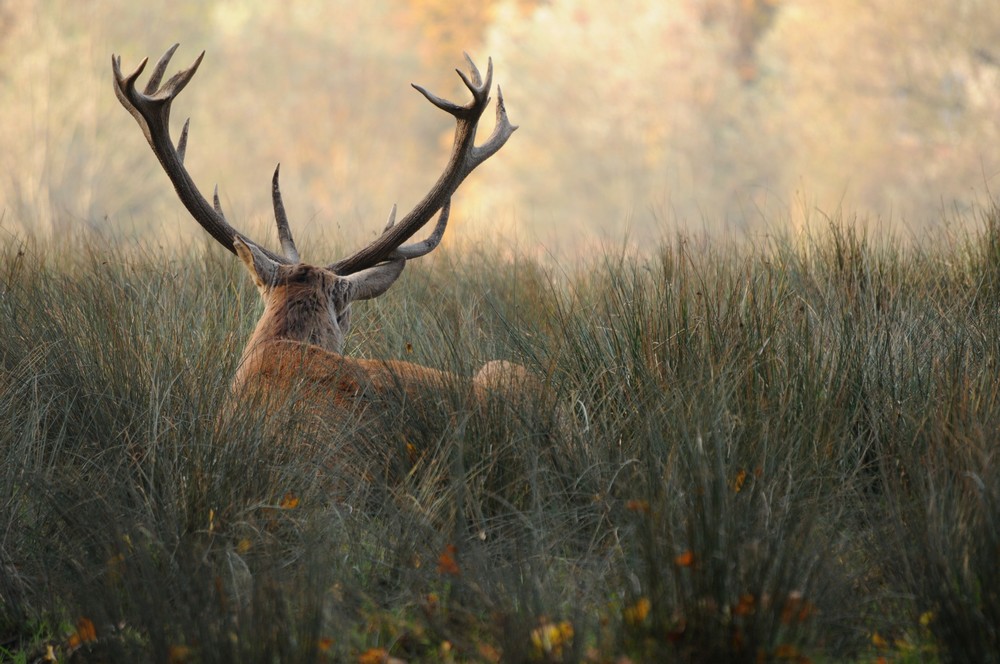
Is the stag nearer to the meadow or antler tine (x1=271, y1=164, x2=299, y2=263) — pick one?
antler tine (x1=271, y1=164, x2=299, y2=263)

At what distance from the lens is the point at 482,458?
11.6 ft

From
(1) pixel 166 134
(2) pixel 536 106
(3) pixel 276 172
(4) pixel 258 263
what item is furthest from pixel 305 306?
(2) pixel 536 106

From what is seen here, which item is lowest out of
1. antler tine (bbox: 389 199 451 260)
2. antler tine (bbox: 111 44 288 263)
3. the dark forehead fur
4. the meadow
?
the meadow

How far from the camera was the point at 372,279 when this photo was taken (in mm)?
4848

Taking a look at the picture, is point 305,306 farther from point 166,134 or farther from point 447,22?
point 447,22

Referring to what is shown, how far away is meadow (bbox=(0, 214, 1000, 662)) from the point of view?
270cm

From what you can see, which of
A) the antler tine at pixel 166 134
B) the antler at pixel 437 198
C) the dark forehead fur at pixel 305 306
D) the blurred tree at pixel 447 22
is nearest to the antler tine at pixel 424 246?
the antler at pixel 437 198

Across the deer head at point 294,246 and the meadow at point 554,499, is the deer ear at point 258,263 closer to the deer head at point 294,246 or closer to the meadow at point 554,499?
the deer head at point 294,246

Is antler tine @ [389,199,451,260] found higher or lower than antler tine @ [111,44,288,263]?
lower

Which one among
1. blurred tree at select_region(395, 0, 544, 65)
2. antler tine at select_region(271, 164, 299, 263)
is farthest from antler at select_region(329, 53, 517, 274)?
blurred tree at select_region(395, 0, 544, 65)

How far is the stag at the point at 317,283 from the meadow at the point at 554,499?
16 cm

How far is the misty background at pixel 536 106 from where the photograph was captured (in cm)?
2475

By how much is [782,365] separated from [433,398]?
1.10 metres

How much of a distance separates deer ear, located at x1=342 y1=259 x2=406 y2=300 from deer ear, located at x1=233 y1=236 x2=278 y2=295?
28 cm
